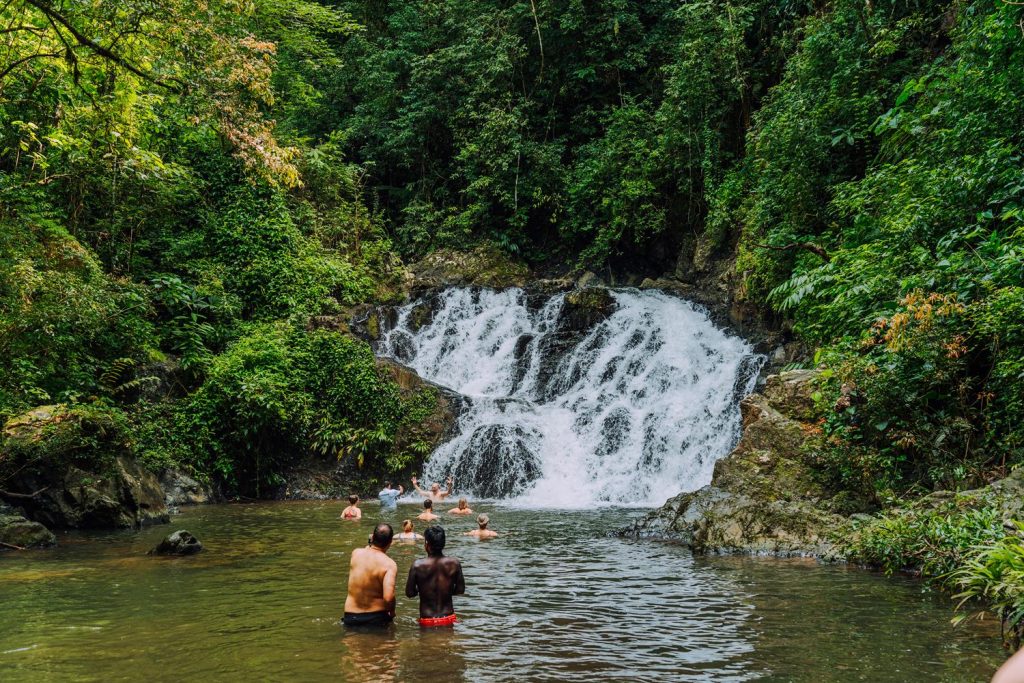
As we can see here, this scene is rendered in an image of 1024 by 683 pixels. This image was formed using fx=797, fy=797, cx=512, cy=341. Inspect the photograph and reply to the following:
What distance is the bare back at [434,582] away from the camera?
7188mm

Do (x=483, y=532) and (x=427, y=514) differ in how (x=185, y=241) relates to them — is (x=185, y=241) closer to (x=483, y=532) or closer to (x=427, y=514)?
(x=427, y=514)

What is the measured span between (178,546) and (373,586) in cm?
494

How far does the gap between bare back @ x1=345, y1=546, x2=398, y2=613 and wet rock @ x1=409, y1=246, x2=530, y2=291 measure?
58.9 ft

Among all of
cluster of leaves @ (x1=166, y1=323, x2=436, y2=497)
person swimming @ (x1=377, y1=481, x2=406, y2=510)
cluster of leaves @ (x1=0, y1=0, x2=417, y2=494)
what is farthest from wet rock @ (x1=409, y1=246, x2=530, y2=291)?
person swimming @ (x1=377, y1=481, x2=406, y2=510)

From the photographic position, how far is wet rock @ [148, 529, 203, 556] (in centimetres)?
1076

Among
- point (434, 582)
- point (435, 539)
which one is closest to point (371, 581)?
point (434, 582)

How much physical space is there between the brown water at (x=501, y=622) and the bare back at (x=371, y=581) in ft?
0.99

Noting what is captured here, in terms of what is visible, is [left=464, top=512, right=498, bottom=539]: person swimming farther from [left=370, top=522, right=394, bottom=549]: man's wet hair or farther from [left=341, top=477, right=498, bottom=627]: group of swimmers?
[left=370, top=522, right=394, bottom=549]: man's wet hair

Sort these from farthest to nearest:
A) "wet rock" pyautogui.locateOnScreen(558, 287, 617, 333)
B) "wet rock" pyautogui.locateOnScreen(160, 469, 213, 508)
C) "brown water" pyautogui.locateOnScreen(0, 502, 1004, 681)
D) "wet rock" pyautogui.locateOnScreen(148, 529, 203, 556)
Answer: "wet rock" pyautogui.locateOnScreen(558, 287, 617, 333)
"wet rock" pyautogui.locateOnScreen(160, 469, 213, 508)
"wet rock" pyautogui.locateOnScreen(148, 529, 203, 556)
"brown water" pyautogui.locateOnScreen(0, 502, 1004, 681)

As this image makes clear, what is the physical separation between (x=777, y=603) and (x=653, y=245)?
19.4m

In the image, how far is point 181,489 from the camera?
55.9 ft

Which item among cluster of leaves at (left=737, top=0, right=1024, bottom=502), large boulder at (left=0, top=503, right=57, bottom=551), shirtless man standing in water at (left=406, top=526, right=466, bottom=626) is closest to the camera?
shirtless man standing in water at (left=406, top=526, right=466, bottom=626)

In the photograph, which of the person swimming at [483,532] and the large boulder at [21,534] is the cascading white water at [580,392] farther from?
the large boulder at [21,534]

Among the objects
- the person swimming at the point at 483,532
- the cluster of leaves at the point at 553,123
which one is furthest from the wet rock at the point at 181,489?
the cluster of leaves at the point at 553,123
